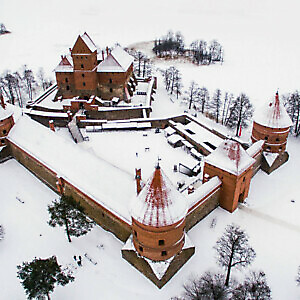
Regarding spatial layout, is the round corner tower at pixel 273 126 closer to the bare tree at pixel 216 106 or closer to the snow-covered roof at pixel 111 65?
the bare tree at pixel 216 106

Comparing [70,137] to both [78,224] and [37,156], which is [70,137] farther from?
[78,224]

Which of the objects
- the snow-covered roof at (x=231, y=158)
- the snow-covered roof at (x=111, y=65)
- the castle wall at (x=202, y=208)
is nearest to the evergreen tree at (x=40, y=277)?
the castle wall at (x=202, y=208)

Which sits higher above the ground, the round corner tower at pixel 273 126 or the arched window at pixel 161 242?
the round corner tower at pixel 273 126

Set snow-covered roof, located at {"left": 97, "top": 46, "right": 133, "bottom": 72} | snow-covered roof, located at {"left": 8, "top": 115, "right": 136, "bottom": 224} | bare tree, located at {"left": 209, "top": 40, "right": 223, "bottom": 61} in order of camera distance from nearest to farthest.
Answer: snow-covered roof, located at {"left": 8, "top": 115, "right": 136, "bottom": 224}
snow-covered roof, located at {"left": 97, "top": 46, "right": 133, "bottom": 72}
bare tree, located at {"left": 209, "top": 40, "right": 223, "bottom": 61}

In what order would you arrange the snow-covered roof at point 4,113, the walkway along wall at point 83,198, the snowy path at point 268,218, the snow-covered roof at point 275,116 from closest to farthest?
the walkway along wall at point 83,198, the snowy path at point 268,218, the snow-covered roof at point 275,116, the snow-covered roof at point 4,113

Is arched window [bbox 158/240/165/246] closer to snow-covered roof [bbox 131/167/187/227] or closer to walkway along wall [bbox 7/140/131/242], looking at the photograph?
snow-covered roof [bbox 131/167/187/227]

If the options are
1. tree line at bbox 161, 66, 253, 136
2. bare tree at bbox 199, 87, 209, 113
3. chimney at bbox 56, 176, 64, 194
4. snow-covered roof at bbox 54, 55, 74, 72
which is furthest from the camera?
bare tree at bbox 199, 87, 209, 113

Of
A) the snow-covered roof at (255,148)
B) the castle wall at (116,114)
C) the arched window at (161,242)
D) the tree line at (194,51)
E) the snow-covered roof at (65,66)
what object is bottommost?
the tree line at (194,51)

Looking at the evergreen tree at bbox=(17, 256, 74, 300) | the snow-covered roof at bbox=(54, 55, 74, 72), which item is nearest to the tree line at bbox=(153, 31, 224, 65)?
the snow-covered roof at bbox=(54, 55, 74, 72)
